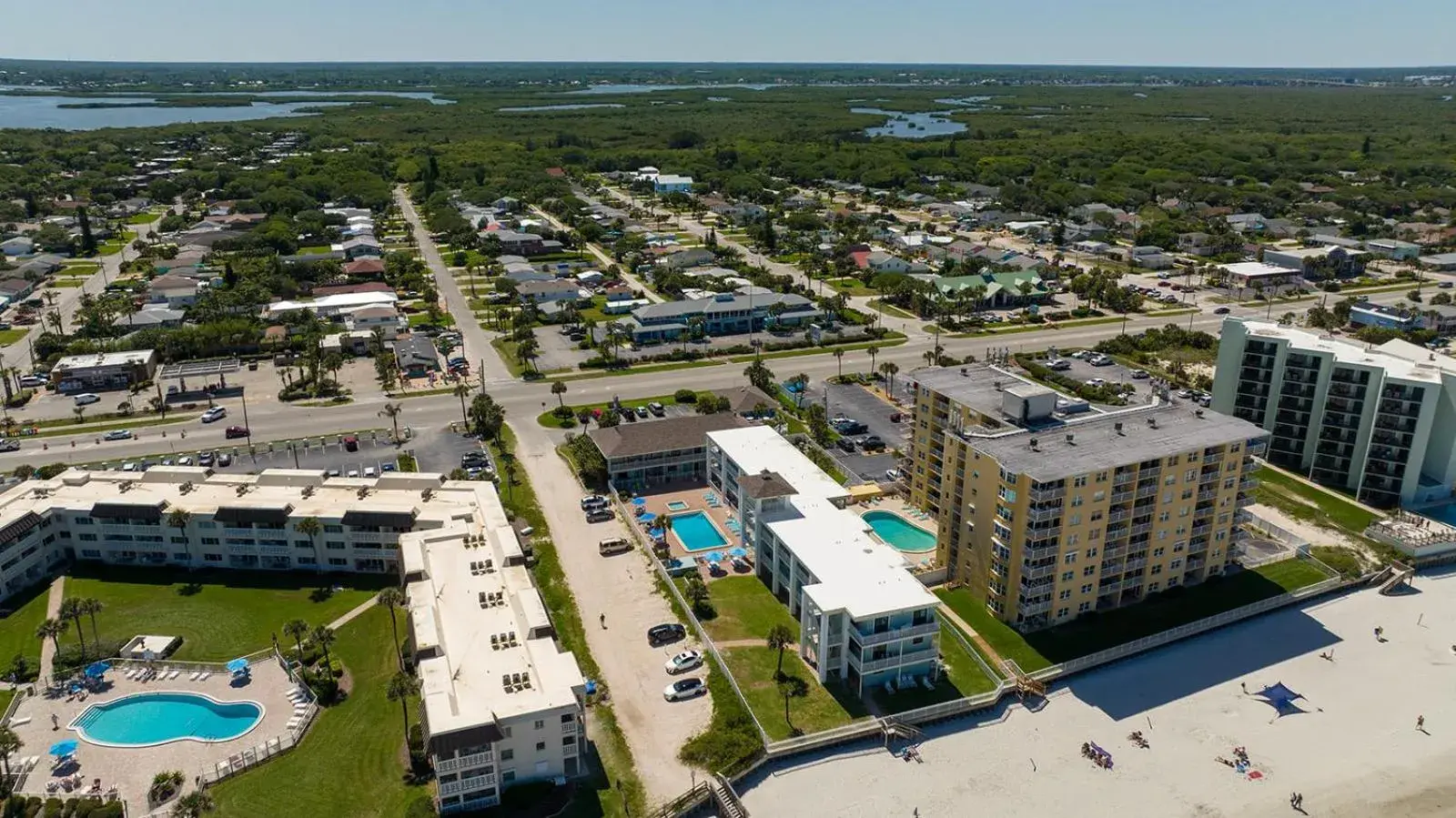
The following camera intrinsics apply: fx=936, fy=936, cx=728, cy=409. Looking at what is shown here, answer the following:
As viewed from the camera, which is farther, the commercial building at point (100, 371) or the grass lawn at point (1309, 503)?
the commercial building at point (100, 371)

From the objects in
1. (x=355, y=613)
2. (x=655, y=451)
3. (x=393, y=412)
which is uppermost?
(x=393, y=412)

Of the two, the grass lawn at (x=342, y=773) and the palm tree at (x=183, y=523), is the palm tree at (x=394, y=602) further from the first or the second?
the palm tree at (x=183, y=523)

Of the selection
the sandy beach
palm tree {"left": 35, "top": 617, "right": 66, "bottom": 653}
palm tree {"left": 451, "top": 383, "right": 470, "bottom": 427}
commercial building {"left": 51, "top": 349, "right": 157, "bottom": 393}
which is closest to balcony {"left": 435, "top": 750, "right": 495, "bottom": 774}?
the sandy beach

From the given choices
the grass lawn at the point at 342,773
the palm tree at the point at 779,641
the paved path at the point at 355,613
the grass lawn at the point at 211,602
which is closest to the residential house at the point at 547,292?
the grass lawn at the point at 211,602

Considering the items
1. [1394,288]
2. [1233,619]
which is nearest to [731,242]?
[1394,288]

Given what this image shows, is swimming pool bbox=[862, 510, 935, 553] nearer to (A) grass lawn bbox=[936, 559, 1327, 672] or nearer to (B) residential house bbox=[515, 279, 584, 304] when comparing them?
(A) grass lawn bbox=[936, 559, 1327, 672]

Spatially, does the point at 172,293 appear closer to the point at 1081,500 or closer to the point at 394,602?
the point at 394,602

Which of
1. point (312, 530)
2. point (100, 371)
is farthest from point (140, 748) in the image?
point (100, 371)
